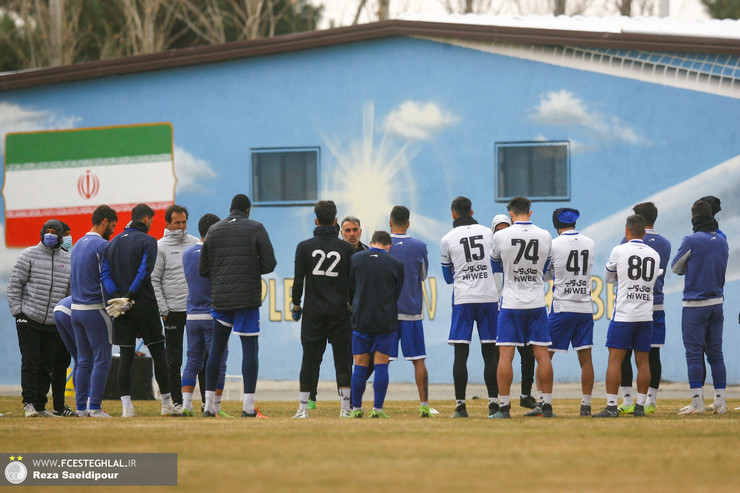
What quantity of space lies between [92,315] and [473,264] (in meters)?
4.07

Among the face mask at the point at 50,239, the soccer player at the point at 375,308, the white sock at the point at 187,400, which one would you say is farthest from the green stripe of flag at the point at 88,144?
the soccer player at the point at 375,308

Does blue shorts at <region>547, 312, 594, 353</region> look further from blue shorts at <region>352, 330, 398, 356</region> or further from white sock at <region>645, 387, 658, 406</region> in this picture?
blue shorts at <region>352, 330, 398, 356</region>

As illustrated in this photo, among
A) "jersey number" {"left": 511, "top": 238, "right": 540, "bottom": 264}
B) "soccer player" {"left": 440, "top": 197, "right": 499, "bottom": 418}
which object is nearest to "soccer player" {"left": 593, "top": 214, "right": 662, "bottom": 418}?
"jersey number" {"left": 511, "top": 238, "right": 540, "bottom": 264}

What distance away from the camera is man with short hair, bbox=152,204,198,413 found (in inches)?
452

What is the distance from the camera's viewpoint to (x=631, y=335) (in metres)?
10.7

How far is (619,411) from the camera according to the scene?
1125 centimetres

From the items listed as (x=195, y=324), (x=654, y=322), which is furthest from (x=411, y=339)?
(x=654, y=322)

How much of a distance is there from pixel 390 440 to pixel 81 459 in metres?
2.30

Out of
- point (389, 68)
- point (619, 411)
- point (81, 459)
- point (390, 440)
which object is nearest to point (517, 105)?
point (389, 68)

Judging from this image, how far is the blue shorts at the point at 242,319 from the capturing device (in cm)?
1055

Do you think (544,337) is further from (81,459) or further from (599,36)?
(599,36)

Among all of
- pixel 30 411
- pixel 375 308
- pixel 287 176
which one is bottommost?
pixel 30 411

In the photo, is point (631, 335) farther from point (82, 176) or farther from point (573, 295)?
point (82, 176)

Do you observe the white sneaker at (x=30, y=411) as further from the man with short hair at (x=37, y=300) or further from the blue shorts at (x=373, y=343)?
the blue shorts at (x=373, y=343)
